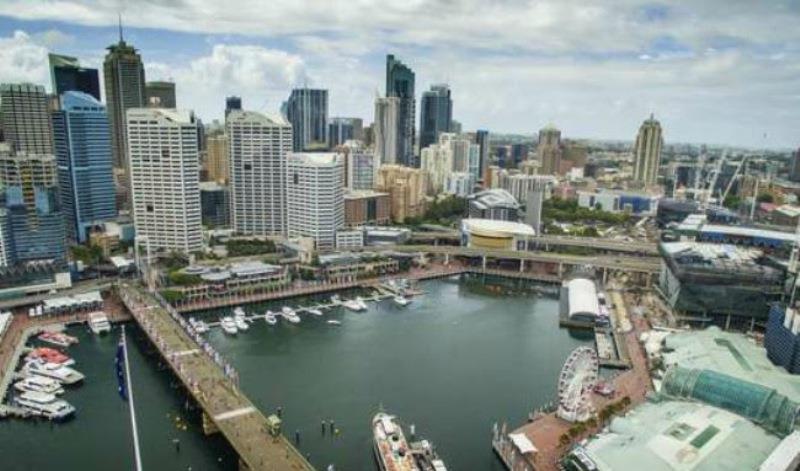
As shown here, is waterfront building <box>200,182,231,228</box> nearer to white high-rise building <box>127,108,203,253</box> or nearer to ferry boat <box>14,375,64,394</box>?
white high-rise building <box>127,108,203,253</box>

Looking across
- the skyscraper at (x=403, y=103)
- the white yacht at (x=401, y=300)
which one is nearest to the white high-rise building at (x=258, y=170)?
the white yacht at (x=401, y=300)

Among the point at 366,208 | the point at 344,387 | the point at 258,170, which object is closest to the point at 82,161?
the point at 258,170

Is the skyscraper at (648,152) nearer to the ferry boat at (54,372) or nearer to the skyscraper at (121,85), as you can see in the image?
the skyscraper at (121,85)

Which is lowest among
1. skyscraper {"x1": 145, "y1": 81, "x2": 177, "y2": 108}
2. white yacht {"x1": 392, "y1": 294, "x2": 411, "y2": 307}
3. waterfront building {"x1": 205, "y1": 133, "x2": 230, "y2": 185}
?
white yacht {"x1": 392, "y1": 294, "x2": 411, "y2": 307}

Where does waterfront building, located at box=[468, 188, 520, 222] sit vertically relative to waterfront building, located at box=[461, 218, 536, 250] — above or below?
above

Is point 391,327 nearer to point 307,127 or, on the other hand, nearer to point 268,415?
point 268,415

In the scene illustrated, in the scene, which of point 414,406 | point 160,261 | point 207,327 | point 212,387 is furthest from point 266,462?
point 160,261

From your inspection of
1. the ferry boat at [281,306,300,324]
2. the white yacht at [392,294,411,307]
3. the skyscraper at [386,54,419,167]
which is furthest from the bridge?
the skyscraper at [386,54,419,167]
